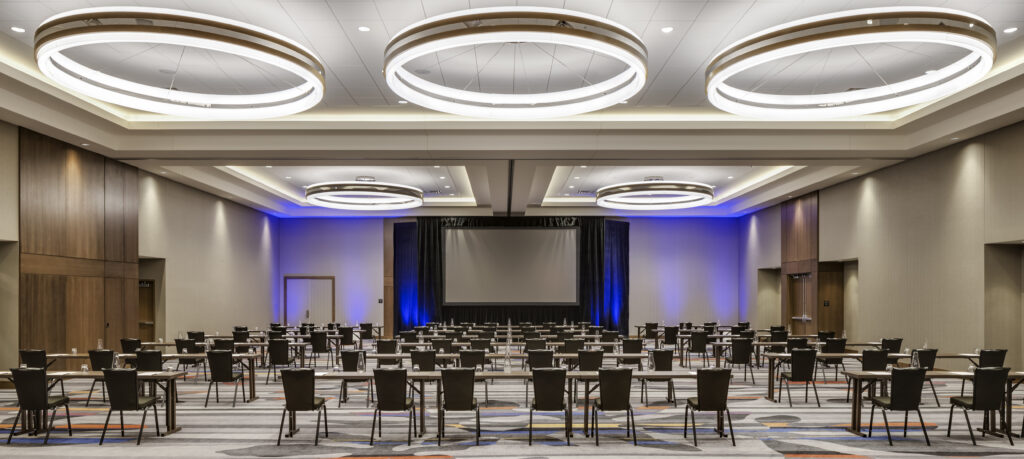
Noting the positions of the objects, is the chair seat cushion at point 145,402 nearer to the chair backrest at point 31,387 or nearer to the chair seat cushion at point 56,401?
the chair seat cushion at point 56,401

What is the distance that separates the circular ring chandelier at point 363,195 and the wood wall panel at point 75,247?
5114 mm

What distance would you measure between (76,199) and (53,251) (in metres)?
1.11

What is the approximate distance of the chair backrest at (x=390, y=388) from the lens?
743 cm

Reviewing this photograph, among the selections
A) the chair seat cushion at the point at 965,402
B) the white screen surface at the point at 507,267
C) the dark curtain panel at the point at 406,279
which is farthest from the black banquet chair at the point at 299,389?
the white screen surface at the point at 507,267

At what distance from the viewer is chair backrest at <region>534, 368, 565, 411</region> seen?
24.4 feet

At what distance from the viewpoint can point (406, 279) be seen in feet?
82.6

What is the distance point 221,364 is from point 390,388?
3674 millimetres

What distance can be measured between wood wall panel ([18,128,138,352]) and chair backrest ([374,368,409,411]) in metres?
7.92

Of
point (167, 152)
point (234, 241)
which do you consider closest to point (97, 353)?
point (167, 152)

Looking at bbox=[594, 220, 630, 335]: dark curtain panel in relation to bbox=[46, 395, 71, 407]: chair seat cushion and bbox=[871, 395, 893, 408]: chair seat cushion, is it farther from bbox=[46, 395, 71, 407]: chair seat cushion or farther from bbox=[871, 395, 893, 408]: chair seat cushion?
bbox=[46, 395, 71, 407]: chair seat cushion

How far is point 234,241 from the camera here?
21.3 metres

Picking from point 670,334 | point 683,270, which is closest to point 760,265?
point 683,270

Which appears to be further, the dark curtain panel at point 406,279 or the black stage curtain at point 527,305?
the black stage curtain at point 527,305

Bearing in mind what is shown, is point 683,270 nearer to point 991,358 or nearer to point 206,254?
point 206,254
